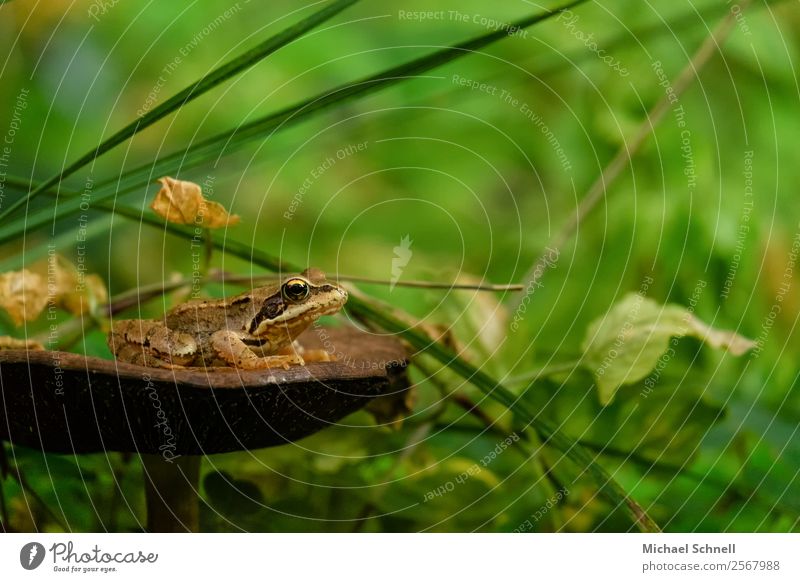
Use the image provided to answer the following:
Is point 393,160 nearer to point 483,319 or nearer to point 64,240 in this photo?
point 483,319

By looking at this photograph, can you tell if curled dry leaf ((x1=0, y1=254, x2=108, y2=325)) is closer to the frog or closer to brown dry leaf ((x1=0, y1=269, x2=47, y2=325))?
brown dry leaf ((x1=0, y1=269, x2=47, y2=325))

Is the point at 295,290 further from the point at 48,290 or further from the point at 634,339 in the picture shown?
the point at 634,339

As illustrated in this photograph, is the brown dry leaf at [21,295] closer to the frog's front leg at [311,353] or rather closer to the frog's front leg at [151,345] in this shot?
the frog's front leg at [151,345]

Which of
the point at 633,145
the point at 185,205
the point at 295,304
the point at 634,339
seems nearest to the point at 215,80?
the point at 185,205

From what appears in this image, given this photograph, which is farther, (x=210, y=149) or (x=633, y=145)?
(x=633, y=145)

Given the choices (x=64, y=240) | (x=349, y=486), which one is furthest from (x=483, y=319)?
(x=64, y=240)

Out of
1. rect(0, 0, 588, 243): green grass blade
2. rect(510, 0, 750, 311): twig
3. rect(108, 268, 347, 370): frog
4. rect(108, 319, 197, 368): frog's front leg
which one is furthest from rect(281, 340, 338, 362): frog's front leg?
rect(510, 0, 750, 311): twig

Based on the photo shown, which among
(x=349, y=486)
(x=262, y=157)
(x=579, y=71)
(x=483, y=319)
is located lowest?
(x=349, y=486)
